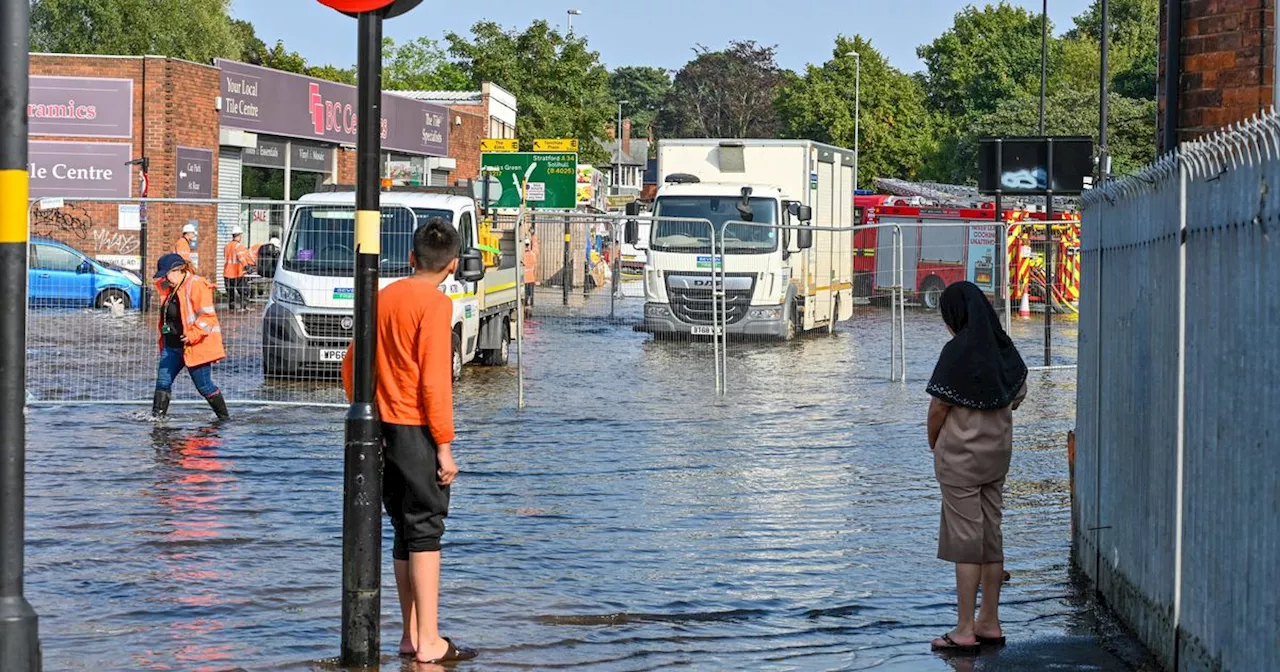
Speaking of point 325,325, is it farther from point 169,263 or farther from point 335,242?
point 169,263

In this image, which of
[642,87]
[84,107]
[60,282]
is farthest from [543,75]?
[642,87]

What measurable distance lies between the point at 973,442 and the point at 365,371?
262cm

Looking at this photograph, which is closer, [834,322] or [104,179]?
[834,322]

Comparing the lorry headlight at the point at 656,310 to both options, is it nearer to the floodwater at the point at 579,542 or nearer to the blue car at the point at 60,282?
the floodwater at the point at 579,542

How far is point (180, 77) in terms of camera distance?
1496 inches

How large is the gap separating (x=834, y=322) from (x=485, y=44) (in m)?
41.9

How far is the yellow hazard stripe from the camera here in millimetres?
5754

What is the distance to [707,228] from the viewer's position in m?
27.9

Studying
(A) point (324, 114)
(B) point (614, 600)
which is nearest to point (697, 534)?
(B) point (614, 600)

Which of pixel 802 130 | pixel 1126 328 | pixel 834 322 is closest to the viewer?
pixel 1126 328

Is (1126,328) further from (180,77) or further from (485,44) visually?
(485,44)

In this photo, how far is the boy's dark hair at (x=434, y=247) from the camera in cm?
701

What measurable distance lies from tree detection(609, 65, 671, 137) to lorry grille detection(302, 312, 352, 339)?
14260cm

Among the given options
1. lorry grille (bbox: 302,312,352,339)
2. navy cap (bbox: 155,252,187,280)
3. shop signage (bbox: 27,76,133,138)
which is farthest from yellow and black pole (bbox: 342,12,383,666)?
shop signage (bbox: 27,76,133,138)
